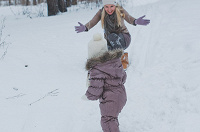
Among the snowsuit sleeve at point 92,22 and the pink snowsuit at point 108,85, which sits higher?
the snowsuit sleeve at point 92,22

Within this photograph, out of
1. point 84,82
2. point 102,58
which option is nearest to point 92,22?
point 84,82

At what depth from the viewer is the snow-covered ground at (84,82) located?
2.98m

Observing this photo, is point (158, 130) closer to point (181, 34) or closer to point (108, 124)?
point (108, 124)

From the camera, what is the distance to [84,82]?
13.6ft

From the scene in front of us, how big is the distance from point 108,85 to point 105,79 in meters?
0.07

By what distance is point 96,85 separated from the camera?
2355 mm

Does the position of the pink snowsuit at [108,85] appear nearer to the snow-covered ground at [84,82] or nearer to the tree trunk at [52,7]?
the snow-covered ground at [84,82]

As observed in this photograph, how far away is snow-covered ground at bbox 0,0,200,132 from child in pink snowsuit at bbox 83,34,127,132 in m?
0.58

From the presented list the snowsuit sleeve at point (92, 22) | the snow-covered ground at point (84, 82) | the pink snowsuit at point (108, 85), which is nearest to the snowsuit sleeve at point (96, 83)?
the pink snowsuit at point (108, 85)

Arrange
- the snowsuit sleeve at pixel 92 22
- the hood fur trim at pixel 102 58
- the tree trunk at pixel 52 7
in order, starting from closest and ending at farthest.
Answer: the hood fur trim at pixel 102 58, the snowsuit sleeve at pixel 92 22, the tree trunk at pixel 52 7

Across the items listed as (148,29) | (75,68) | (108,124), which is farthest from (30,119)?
(148,29)

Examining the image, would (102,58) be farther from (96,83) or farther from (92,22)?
(92,22)

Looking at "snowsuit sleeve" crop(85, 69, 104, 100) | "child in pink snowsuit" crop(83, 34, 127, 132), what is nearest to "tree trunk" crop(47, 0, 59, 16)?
"child in pink snowsuit" crop(83, 34, 127, 132)

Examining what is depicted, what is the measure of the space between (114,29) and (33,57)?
1777 mm
